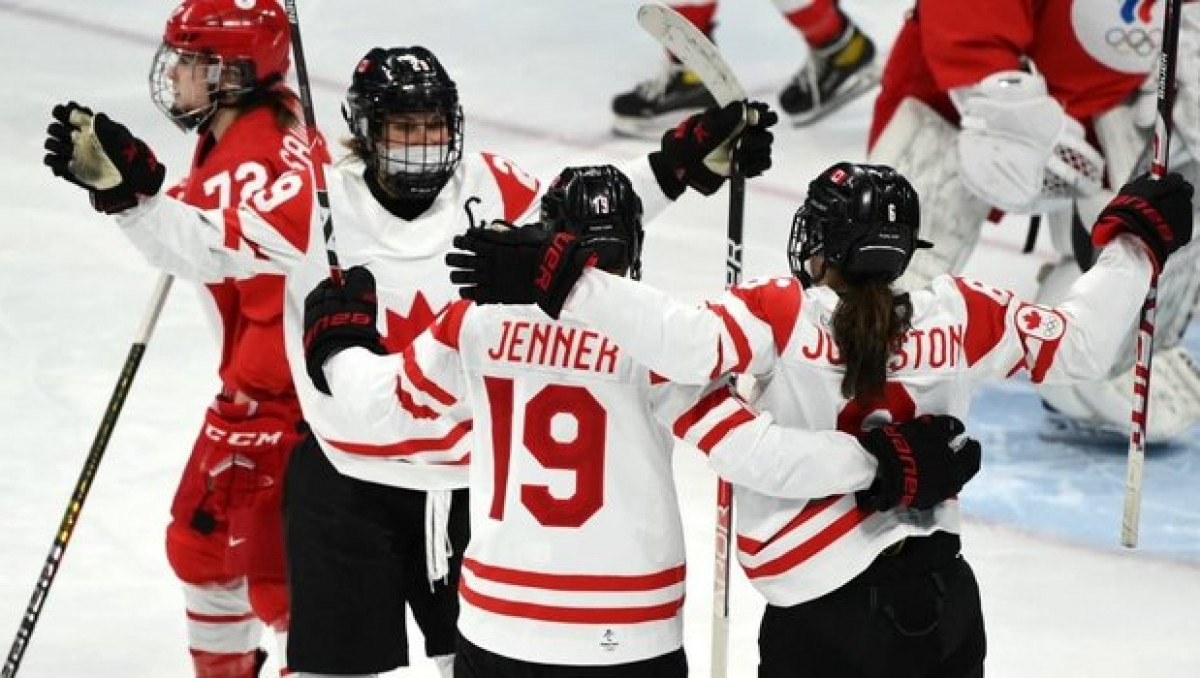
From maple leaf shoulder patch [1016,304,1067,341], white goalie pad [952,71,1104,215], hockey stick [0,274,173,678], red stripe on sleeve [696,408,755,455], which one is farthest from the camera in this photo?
white goalie pad [952,71,1104,215]

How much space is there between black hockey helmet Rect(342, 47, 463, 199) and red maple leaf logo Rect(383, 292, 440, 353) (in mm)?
157

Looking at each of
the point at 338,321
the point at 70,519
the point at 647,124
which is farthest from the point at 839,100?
the point at 338,321

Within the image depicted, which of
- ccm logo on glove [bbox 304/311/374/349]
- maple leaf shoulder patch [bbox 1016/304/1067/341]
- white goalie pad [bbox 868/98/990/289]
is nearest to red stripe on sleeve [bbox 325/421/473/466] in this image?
ccm logo on glove [bbox 304/311/374/349]

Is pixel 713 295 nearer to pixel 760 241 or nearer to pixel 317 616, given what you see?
pixel 760 241

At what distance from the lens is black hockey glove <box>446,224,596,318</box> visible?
2.63 metres

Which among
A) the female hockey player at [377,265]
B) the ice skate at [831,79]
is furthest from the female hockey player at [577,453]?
the ice skate at [831,79]

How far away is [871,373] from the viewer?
2779 mm

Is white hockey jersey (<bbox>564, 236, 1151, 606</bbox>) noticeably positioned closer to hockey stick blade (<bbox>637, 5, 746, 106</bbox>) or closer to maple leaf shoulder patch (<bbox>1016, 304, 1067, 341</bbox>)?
maple leaf shoulder patch (<bbox>1016, 304, 1067, 341</bbox>)

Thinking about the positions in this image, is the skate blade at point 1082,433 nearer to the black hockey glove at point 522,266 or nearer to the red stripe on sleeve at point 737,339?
the red stripe on sleeve at point 737,339

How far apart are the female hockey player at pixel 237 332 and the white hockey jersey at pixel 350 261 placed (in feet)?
0.76

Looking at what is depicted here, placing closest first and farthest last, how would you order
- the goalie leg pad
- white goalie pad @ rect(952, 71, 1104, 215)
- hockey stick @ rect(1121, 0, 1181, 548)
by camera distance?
hockey stick @ rect(1121, 0, 1181, 548) < white goalie pad @ rect(952, 71, 1104, 215) < the goalie leg pad

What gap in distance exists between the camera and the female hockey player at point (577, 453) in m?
2.77

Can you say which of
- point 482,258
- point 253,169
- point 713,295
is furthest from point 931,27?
point 482,258

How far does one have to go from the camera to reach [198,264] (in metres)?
3.25
